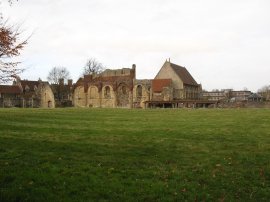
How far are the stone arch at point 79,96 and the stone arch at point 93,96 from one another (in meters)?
1.64

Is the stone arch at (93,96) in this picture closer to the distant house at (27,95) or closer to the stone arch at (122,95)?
the stone arch at (122,95)

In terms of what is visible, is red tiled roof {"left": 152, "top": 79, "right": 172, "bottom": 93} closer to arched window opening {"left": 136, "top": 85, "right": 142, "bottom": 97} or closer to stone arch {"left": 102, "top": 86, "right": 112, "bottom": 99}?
arched window opening {"left": 136, "top": 85, "right": 142, "bottom": 97}

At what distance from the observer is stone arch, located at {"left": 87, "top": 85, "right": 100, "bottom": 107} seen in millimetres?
80000

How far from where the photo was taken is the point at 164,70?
268ft

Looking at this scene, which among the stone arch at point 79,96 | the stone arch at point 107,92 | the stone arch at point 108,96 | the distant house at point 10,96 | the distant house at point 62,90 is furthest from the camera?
the distant house at point 62,90

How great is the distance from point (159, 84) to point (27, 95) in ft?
122

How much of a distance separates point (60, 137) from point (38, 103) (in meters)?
72.0

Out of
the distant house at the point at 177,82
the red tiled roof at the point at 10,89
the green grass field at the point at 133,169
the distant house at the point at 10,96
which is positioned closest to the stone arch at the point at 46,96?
the distant house at the point at 10,96

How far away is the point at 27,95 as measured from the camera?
305ft

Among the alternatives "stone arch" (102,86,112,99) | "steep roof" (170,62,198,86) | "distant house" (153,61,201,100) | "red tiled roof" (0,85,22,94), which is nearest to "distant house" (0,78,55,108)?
"red tiled roof" (0,85,22,94)

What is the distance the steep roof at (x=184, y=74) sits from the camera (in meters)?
80.9

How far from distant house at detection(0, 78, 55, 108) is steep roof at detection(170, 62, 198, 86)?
28840 millimetres

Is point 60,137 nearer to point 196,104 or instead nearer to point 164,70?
point 196,104

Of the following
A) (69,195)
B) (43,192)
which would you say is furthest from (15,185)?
(69,195)
